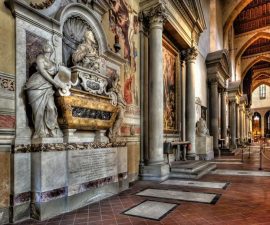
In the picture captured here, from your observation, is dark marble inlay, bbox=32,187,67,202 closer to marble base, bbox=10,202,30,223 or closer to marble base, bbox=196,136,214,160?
marble base, bbox=10,202,30,223

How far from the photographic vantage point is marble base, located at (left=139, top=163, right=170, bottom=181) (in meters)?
7.10

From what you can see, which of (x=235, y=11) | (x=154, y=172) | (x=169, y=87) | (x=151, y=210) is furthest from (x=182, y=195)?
(x=235, y=11)

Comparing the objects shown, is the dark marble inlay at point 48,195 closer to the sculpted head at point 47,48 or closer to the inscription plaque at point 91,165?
the inscription plaque at point 91,165

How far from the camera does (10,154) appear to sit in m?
3.80

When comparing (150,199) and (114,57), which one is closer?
(150,199)

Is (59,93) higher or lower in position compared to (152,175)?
higher

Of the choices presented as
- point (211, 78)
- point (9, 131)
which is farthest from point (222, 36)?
point (9, 131)

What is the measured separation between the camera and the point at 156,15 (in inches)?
297

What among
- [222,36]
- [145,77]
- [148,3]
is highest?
[222,36]

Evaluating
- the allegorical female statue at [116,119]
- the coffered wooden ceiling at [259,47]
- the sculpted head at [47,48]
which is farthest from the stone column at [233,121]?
the sculpted head at [47,48]

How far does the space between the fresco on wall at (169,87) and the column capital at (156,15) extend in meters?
Answer: 2.06

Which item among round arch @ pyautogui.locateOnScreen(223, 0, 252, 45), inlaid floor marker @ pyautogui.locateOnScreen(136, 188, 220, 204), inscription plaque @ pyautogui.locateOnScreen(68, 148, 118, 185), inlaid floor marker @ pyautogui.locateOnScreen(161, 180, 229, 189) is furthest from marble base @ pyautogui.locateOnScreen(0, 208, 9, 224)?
round arch @ pyautogui.locateOnScreen(223, 0, 252, 45)

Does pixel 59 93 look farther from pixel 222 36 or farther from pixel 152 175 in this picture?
pixel 222 36

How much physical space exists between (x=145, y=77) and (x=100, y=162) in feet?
12.0
